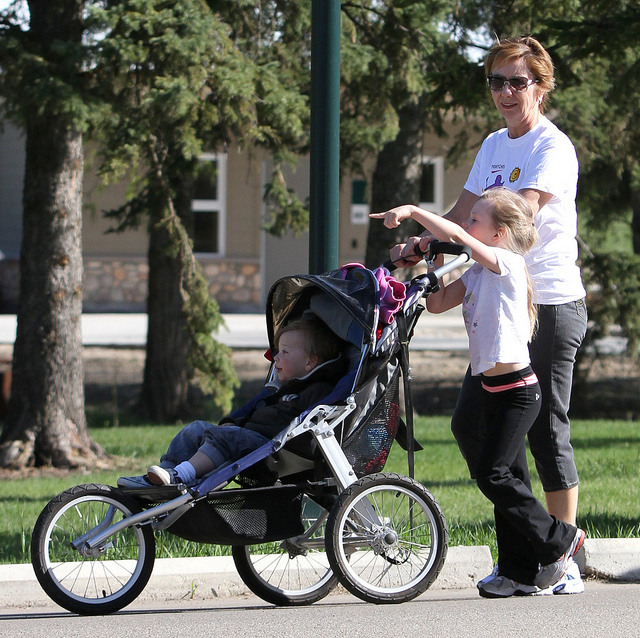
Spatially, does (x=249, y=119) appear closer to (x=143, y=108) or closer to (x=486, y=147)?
(x=143, y=108)

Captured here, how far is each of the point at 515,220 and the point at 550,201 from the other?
255 millimetres

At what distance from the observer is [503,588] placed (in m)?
4.36

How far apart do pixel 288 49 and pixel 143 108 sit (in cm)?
197

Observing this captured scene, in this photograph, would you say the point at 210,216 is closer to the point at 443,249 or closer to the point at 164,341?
the point at 164,341

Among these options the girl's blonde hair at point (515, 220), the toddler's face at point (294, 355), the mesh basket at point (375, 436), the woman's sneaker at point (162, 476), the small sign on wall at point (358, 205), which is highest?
the small sign on wall at point (358, 205)

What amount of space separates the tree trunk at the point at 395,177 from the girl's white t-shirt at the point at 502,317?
26.3 feet

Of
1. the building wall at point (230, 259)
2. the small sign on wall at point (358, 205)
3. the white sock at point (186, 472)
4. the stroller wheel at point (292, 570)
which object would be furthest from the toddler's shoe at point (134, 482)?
the building wall at point (230, 259)

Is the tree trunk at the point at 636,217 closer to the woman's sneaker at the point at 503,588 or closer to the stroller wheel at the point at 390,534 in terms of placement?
the woman's sneaker at the point at 503,588

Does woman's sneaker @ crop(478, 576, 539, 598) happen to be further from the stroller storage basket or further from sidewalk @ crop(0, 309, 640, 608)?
the stroller storage basket

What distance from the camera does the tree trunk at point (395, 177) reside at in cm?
1220

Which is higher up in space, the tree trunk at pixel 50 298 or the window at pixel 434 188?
the window at pixel 434 188

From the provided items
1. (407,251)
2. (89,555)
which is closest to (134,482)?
(89,555)

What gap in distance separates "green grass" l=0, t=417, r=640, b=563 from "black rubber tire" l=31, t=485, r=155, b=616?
2.25 ft

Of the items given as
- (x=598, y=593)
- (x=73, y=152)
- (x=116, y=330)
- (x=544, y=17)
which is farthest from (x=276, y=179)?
(x=116, y=330)
